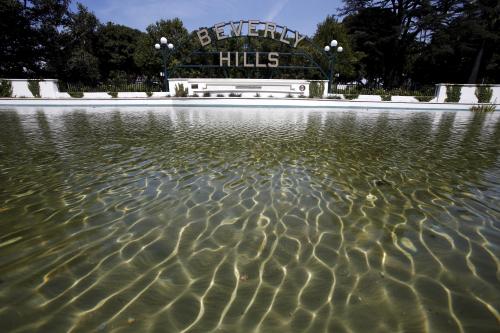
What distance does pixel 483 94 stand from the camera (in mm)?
26062

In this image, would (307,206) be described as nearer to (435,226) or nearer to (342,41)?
(435,226)

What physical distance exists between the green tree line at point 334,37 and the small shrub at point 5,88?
520 inches

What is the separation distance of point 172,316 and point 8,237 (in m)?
2.83

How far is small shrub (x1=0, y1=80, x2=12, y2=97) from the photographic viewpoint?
84.0ft

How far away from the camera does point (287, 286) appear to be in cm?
267

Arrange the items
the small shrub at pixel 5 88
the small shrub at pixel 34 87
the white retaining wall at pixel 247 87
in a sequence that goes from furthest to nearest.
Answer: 1. the white retaining wall at pixel 247 87
2. the small shrub at pixel 34 87
3. the small shrub at pixel 5 88

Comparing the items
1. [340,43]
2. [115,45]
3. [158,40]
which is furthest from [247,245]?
[115,45]

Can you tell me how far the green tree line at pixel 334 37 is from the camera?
33.4 metres

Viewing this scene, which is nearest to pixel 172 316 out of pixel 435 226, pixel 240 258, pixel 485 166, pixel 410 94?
pixel 240 258

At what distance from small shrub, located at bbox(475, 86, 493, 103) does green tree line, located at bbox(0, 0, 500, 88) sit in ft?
34.6

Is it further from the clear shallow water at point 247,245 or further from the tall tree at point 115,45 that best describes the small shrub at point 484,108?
the tall tree at point 115,45

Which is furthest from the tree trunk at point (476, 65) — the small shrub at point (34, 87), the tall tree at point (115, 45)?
the tall tree at point (115, 45)

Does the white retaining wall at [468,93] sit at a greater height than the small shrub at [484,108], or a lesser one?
greater

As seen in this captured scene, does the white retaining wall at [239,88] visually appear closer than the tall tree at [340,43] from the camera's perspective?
Yes
